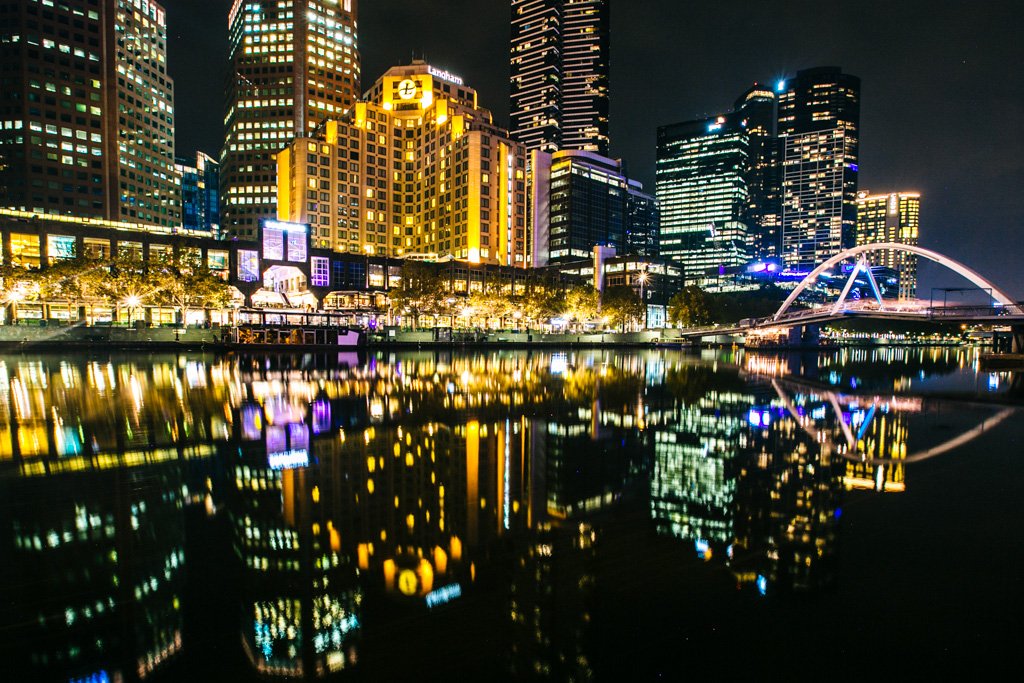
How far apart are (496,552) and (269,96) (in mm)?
174463

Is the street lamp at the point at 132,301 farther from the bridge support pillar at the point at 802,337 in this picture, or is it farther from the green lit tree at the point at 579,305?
the bridge support pillar at the point at 802,337

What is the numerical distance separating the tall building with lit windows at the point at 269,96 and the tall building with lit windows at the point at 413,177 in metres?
19.5

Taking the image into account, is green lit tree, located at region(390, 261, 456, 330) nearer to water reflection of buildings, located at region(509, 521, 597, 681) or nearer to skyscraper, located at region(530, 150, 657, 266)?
water reflection of buildings, located at region(509, 521, 597, 681)

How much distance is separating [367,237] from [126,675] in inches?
5323

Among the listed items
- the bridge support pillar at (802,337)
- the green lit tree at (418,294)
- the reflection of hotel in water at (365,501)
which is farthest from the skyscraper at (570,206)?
the reflection of hotel in water at (365,501)

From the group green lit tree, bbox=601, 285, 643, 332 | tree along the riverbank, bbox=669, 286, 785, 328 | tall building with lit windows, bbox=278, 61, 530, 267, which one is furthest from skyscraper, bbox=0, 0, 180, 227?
tree along the riverbank, bbox=669, 286, 785, 328

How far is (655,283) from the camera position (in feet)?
466

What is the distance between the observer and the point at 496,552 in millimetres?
6836

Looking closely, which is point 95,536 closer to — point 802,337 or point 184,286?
point 184,286

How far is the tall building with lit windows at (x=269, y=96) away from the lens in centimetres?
14862

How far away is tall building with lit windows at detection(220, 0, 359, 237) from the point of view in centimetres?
14862

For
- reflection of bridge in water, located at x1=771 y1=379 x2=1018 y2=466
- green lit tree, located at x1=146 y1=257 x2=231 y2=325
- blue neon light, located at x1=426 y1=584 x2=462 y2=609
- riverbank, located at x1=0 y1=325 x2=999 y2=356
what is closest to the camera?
blue neon light, located at x1=426 y1=584 x2=462 y2=609

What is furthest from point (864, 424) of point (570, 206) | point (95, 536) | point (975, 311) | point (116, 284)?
point (570, 206)

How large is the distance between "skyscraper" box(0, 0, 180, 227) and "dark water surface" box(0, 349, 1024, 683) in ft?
446
